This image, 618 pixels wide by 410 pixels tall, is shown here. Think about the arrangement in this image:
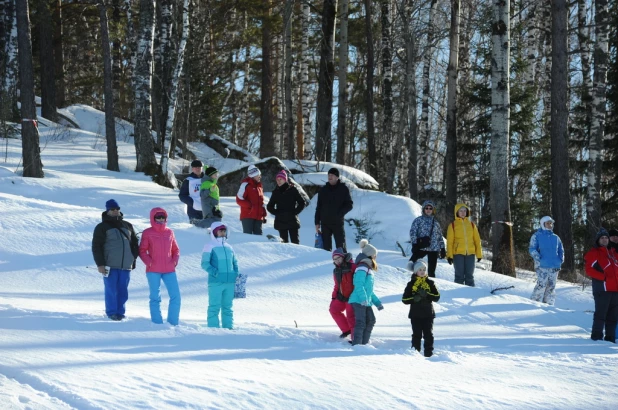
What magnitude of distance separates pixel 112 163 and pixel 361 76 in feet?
53.2

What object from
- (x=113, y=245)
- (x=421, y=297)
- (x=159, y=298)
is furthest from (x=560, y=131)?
(x=113, y=245)

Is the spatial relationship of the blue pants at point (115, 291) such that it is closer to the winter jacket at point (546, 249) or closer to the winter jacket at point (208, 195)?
the winter jacket at point (208, 195)

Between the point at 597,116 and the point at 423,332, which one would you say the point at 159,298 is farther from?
the point at 597,116

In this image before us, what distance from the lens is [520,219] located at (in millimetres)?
20172

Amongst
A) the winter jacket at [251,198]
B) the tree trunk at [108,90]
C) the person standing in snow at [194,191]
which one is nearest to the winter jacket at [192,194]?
the person standing in snow at [194,191]

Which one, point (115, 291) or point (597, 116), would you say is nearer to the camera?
point (115, 291)

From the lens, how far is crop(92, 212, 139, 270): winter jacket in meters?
8.31

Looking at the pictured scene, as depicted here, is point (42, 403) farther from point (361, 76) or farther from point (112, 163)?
point (361, 76)

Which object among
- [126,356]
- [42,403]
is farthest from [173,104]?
[42,403]

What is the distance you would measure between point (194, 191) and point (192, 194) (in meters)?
0.07

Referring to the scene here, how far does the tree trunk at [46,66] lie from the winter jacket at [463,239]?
59.9ft

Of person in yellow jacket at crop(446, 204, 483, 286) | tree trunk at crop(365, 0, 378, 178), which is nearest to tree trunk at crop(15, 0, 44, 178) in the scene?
person in yellow jacket at crop(446, 204, 483, 286)

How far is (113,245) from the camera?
8391mm

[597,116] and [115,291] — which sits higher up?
[597,116]
